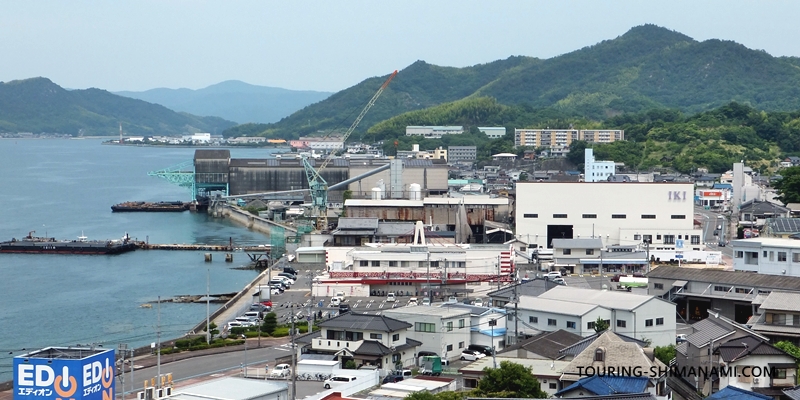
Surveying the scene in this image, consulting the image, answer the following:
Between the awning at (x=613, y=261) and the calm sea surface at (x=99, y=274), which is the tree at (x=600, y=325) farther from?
the awning at (x=613, y=261)

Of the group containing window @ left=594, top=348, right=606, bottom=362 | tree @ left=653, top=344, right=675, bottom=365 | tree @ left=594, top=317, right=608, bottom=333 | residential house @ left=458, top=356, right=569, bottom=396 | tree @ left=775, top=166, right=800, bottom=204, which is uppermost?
tree @ left=775, top=166, right=800, bottom=204

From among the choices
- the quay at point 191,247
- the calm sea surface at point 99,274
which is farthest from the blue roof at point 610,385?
the quay at point 191,247

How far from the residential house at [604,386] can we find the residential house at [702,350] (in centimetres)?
69

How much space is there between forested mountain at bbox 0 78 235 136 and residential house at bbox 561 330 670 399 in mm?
115587

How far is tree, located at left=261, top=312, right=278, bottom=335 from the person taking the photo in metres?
11.7

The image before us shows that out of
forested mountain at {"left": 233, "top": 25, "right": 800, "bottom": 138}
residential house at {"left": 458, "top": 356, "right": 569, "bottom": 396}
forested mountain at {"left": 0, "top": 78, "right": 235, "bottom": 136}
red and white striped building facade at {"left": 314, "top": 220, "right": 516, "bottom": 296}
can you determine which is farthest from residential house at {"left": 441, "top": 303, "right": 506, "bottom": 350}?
forested mountain at {"left": 0, "top": 78, "right": 235, "bottom": 136}

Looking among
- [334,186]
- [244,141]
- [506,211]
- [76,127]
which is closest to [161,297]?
[506,211]

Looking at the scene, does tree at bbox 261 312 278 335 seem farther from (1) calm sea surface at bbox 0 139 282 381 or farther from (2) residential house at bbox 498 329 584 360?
(2) residential house at bbox 498 329 584 360

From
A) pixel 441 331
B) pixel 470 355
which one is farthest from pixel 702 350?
pixel 441 331

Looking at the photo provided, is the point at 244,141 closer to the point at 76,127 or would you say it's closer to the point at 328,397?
the point at 76,127

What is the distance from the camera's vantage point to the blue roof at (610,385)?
694cm

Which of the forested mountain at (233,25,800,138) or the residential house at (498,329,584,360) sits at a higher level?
the forested mountain at (233,25,800,138)

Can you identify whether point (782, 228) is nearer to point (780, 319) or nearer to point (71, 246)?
point (780, 319)

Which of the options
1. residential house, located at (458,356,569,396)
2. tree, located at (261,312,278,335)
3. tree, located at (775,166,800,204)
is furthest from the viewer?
tree, located at (775,166,800,204)
